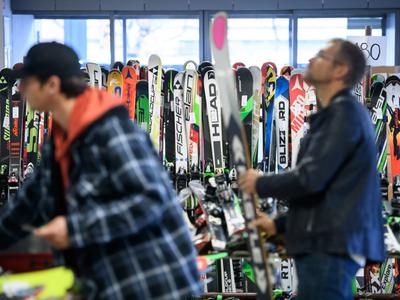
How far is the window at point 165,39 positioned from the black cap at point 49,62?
748 cm

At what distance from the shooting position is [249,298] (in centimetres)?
407

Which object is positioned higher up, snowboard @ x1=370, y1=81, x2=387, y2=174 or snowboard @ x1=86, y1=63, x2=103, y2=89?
snowboard @ x1=86, y1=63, x2=103, y2=89

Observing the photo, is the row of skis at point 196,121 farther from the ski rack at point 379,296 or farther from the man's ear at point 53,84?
the man's ear at point 53,84

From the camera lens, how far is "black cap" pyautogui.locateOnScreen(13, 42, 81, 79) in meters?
1.74

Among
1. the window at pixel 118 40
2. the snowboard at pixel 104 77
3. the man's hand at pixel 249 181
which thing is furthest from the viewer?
the window at pixel 118 40

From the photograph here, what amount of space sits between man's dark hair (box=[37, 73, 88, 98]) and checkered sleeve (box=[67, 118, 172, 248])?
0.51ft

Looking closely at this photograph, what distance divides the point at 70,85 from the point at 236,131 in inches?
31.8

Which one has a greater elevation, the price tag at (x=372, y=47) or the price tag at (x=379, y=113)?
the price tag at (x=372, y=47)

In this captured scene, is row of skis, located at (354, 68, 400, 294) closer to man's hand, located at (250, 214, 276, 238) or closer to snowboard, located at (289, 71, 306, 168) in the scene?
snowboard, located at (289, 71, 306, 168)

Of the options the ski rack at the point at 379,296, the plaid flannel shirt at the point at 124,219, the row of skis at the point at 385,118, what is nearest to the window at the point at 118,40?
the row of skis at the point at 385,118

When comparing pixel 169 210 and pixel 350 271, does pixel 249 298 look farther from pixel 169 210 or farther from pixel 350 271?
pixel 169 210

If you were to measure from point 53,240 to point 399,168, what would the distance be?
126 inches

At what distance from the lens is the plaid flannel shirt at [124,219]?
163 centimetres

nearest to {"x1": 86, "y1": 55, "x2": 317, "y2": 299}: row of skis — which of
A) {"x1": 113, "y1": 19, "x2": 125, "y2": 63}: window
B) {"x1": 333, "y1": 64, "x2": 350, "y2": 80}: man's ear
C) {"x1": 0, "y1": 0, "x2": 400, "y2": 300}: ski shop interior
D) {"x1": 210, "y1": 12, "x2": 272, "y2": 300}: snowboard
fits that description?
{"x1": 210, "y1": 12, "x2": 272, "y2": 300}: snowboard
